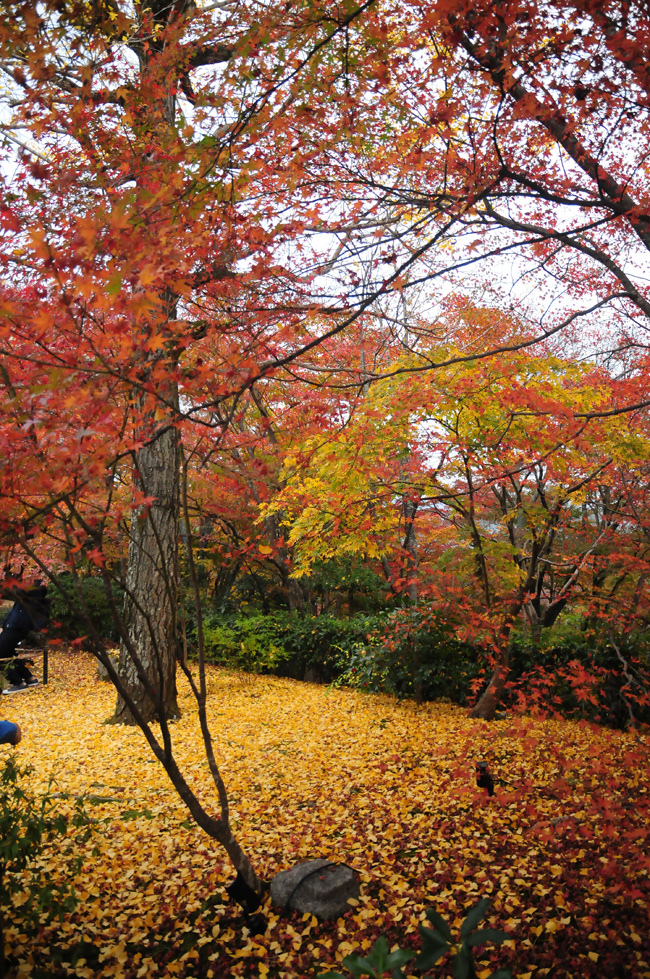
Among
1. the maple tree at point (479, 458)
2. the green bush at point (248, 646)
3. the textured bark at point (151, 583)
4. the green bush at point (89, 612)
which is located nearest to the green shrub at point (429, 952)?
the maple tree at point (479, 458)

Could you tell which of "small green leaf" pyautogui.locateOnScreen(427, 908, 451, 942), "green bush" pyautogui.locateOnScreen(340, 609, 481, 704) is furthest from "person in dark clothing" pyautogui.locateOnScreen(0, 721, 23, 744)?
"small green leaf" pyautogui.locateOnScreen(427, 908, 451, 942)

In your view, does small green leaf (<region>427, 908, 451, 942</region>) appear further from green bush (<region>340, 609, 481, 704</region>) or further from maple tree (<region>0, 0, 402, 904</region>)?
green bush (<region>340, 609, 481, 704</region>)

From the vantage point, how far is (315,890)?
118 inches

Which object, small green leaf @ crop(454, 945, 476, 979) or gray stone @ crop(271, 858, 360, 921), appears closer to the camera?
small green leaf @ crop(454, 945, 476, 979)

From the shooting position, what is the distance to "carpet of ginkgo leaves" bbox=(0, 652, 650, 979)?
274cm

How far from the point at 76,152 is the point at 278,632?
24.6 ft

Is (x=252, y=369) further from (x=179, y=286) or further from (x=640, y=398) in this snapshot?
(x=640, y=398)

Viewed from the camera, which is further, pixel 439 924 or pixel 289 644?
pixel 289 644

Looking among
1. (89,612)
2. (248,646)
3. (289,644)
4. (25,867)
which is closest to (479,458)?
(25,867)

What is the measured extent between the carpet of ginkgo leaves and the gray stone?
5 cm

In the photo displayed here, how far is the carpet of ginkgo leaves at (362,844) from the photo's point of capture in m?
2.74

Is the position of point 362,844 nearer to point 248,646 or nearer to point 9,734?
point 9,734

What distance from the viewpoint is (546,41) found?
3418mm

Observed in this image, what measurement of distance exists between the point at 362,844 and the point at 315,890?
0.82m
